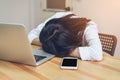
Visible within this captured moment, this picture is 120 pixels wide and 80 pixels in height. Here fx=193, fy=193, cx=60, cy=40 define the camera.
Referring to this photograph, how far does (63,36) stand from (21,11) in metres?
2.38

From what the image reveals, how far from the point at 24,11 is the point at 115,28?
5.84 ft

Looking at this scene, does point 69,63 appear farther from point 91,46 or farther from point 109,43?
point 109,43

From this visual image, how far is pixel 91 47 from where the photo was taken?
1284 millimetres

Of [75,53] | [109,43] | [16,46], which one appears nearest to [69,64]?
[75,53]

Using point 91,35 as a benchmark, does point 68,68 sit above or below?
below

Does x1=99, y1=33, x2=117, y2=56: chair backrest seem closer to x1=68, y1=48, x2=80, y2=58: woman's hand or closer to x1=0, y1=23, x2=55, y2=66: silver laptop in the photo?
x1=68, y1=48, x2=80, y2=58: woman's hand

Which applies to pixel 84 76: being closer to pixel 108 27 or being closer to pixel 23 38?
pixel 23 38

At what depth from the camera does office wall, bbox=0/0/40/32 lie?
330 cm

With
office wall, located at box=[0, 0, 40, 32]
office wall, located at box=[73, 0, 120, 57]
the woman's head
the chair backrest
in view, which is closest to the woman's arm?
the woman's head

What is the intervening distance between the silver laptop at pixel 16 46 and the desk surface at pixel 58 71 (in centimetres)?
4

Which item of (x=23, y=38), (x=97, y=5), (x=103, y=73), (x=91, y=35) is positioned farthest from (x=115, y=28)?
(x=23, y=38)

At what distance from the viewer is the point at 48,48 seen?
4.40 feet

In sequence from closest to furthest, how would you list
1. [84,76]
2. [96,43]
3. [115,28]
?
[84,76], [96,43], [115,28]

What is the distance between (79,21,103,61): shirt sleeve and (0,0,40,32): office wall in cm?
226
